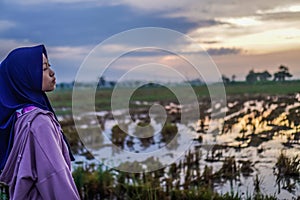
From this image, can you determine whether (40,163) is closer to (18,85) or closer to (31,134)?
(31,134)

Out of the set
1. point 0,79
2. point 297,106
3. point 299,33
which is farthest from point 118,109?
point 0,79

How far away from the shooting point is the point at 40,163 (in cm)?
159

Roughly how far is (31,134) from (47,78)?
0.24 meters

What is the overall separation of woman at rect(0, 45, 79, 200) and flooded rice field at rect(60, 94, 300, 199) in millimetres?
3234

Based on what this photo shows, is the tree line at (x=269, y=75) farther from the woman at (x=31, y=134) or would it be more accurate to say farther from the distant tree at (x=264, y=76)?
the woman at (x=31, y=134)

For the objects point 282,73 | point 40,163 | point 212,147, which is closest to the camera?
point 40,163

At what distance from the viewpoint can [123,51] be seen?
5.40 m

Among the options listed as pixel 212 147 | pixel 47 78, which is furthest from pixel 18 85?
pixel 212 147

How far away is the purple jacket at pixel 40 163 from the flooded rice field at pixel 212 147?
325 cm

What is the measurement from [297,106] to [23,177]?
337 inches

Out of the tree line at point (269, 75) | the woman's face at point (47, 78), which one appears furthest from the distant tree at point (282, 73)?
the woman's face at point (47, 78)

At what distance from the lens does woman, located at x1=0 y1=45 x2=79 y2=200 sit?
5.22ft

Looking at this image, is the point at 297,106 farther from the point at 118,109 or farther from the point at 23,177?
the point at 23,177

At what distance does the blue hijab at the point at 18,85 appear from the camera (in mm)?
1683
